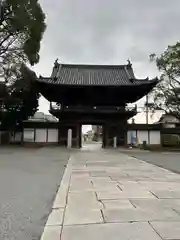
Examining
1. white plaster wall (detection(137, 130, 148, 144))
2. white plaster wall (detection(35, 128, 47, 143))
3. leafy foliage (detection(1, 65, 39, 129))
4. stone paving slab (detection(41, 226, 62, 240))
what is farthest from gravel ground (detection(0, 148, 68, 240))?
white plaster wall (detection(137, 130, 148, 144))

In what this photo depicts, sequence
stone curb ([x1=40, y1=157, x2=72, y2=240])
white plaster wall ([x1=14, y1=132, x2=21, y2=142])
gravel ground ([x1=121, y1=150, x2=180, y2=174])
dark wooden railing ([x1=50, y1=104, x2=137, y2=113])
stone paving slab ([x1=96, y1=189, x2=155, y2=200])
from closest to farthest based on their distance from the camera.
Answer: stone curb ([x1=40, y1=157, x2=72, y2=240]) → stone paving slab ([x1=96, y1=189, x2=155, y2=200]) → gravel ground ([x1=121, y1=150, x2=180, y2=174]) → dark wooden railing ([x1=50, y1=104, x2=137, y2=113]) → white plaster wall ([x1=14, y1=132, x2=21, y2=142])

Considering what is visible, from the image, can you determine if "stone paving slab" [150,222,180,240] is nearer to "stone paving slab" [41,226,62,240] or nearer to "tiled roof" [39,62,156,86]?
"stone paving slab" [41,226,62,240]

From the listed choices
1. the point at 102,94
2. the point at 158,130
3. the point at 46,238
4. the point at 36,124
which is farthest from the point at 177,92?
the point at 46,238

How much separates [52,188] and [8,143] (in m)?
28.4

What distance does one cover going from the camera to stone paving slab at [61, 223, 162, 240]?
3.98 m

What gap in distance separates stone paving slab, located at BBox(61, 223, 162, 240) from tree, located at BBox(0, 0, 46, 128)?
83.1 feet

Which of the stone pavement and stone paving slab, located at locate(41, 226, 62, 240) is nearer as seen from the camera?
stone paving slab, located at locate(41, 226, 62, 240)

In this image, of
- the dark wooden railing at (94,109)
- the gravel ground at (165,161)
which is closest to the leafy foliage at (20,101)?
the dark wooden railing at (94,109)

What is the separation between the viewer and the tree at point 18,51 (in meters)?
27.3

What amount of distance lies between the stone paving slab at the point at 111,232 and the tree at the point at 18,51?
83.1 ft

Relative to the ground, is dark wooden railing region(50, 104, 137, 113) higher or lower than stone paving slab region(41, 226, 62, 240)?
higher

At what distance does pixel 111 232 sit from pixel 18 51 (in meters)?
26.2

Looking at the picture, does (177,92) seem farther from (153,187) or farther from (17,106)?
(153,187)

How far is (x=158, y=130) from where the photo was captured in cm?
3544
